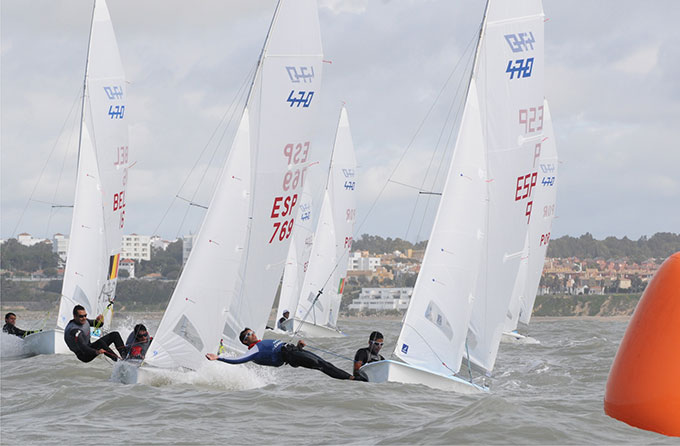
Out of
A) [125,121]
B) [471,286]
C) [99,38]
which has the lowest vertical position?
[471,286]

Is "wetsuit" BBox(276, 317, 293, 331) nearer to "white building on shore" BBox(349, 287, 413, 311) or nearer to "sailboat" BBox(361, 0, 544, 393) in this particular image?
"sailboat" BBox(361, 0, 544, 393)

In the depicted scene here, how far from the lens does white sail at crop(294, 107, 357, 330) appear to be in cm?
2520

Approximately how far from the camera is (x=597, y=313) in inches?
2594

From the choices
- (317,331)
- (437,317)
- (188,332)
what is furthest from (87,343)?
(317,331)

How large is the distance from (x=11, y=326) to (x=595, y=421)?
33.9 feet

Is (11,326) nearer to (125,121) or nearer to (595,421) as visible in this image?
(125,121)

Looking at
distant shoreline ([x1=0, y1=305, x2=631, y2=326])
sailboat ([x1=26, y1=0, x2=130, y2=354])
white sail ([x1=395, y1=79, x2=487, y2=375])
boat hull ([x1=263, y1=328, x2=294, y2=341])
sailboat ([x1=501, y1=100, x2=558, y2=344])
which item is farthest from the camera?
distant shoreline ([x1=0, y1=305, x2=631, y2=326])

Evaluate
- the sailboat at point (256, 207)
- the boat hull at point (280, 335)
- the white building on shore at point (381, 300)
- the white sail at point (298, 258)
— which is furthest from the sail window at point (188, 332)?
the white building on shore at point (381, 300)

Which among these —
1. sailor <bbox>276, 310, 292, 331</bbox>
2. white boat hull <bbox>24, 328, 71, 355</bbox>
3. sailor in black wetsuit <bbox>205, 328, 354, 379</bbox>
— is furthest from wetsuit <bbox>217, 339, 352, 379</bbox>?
sailor <bbox>276, 310, 292, 331</bbox>

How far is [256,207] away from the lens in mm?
12320

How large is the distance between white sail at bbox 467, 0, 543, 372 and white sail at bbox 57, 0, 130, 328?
726cm

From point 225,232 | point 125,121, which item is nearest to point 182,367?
point 225,232

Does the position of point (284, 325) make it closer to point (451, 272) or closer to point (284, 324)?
point (284, 324)

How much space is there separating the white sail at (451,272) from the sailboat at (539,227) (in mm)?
11900
